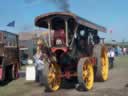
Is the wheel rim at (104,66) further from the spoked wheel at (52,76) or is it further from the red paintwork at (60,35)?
the red paintwork at (60,35)

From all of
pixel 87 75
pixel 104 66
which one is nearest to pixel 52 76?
pixel 87 75

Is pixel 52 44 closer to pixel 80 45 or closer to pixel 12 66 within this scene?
pixel 80 45

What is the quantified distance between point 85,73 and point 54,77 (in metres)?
1.31

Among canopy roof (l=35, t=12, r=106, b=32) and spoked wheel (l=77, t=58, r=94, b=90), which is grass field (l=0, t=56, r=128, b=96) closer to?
spoked wheel (l=77, t=58, r=94, b=90)

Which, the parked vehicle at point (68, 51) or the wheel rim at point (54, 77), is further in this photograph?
the wheel rim at point (54, 77)

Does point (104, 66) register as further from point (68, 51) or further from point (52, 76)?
point (68, 51)

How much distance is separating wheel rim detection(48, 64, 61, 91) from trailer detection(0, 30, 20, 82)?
2859 mm

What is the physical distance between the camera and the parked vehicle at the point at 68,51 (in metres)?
13.5

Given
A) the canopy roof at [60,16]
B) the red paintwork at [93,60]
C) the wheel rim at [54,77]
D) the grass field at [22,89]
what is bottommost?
the grass field at [22,89]

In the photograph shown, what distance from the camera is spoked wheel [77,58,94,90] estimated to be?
42.6ft

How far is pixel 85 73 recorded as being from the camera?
13.6 metres

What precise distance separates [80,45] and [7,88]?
355 cm

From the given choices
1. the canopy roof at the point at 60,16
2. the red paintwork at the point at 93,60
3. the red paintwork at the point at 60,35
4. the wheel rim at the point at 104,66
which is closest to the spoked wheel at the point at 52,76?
the red paintwork at the point at 60,35

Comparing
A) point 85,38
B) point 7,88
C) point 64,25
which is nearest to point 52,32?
point 64,25
